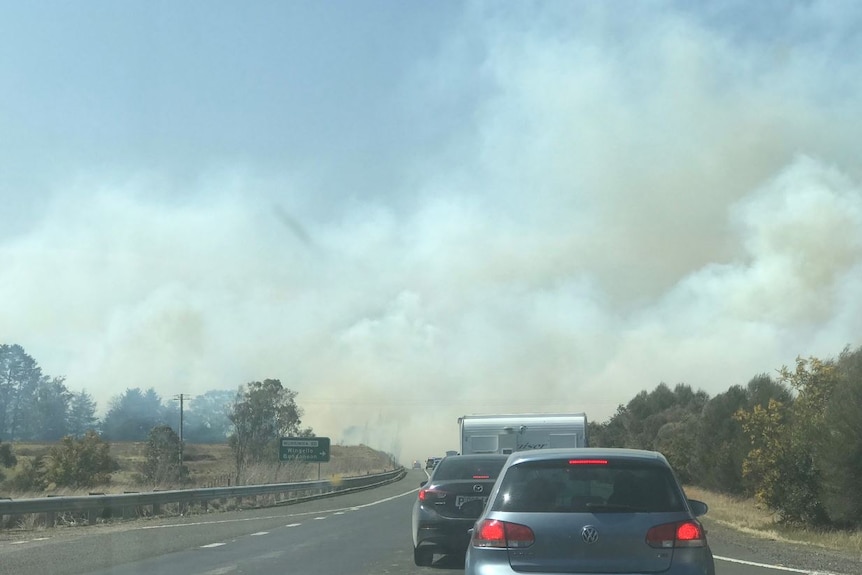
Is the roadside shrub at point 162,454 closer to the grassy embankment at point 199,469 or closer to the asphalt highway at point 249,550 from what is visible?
the grassy embankment at point 199,469

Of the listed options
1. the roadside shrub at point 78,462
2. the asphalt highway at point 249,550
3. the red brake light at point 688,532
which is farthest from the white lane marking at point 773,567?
the roadside shrub at point 78,462

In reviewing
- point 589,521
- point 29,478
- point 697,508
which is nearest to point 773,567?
point 697,508

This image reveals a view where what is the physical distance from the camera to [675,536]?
23.3 ft

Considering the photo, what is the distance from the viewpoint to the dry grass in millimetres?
18509

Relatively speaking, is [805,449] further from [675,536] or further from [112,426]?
[112,426]

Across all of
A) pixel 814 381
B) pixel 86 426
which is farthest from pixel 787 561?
pixel 86 426

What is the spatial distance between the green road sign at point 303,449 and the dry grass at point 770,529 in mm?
25278

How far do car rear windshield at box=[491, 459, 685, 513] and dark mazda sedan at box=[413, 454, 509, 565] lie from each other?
599 centimetres

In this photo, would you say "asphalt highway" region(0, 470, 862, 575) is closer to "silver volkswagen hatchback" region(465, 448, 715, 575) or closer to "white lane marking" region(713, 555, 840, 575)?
"white lane marking" region(713, 555, 840, 575)

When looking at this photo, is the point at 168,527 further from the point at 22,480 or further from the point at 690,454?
the point at 690,454

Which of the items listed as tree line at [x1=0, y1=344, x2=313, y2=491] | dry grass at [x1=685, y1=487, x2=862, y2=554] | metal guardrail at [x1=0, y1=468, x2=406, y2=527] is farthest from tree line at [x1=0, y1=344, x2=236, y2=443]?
dry grass at [x1=685, y1=487, x2=862, y2=554]

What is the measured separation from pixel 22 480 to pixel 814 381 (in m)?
37.3

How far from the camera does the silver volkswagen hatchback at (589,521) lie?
704cm

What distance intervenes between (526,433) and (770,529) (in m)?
6.54
